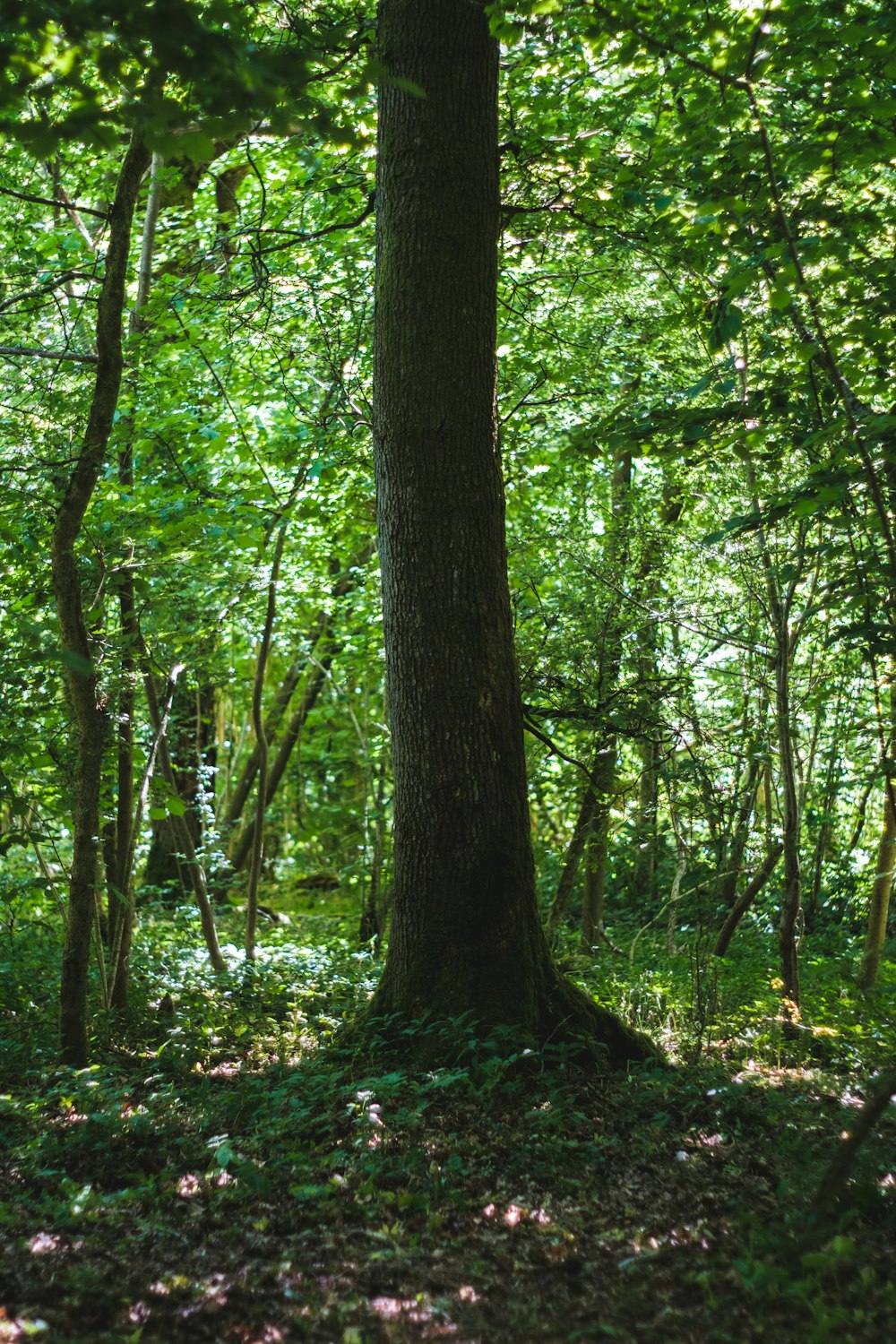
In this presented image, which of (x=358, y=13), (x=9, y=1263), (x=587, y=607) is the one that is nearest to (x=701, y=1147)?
(x=9, y=1263)

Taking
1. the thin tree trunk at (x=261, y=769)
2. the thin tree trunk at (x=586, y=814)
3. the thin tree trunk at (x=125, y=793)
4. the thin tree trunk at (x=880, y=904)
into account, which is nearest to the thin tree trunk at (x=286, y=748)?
the thin tree trunk at (x=261, y=769)

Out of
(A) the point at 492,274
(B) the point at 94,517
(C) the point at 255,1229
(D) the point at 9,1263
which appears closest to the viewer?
(D) the point at 9,1263

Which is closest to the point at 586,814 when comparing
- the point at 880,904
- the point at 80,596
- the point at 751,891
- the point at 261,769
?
the point at 751,891

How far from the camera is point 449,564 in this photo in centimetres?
454

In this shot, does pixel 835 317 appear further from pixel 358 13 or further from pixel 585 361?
pixel 358 13

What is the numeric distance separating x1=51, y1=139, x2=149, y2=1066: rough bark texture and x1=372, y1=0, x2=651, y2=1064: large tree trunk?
3.94ft

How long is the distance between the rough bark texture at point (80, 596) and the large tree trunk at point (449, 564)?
3.94 feet

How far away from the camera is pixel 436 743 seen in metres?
4.44

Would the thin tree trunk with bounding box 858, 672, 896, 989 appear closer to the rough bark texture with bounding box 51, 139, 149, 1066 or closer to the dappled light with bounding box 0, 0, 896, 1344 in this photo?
the dappled light with bounding box 0, 0, 896, 1344

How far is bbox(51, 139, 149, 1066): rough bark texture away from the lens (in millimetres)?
4266

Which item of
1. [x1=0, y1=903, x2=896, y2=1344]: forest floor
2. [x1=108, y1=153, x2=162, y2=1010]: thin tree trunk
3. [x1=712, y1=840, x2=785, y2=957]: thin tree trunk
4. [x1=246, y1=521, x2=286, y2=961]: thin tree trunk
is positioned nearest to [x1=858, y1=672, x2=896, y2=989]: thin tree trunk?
[x1=712, y1=840, x2=785, y2=957]: thin tree trunk

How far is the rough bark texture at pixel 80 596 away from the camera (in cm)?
427

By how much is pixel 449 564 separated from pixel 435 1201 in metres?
2.59

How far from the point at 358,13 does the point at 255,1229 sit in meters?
6.60
